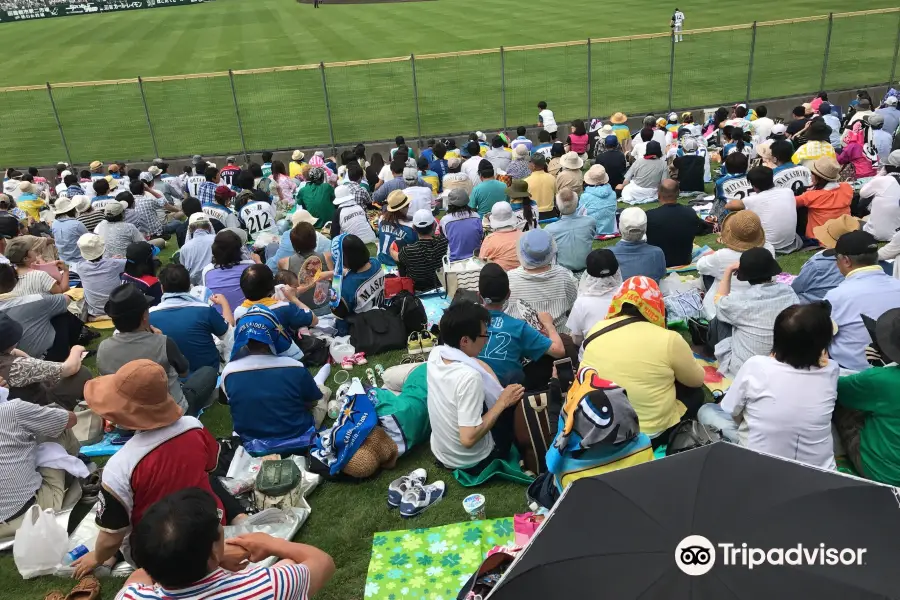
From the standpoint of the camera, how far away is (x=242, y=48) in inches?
1476

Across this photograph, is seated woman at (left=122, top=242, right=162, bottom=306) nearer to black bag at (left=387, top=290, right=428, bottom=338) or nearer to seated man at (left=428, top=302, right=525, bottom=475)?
black bag at (left=387, top=290, right=428, bottom=338)

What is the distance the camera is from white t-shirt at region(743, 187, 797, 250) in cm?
900

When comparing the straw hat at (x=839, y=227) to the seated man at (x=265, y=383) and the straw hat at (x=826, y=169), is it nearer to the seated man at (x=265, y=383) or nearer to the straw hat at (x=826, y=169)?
the straw hat at (x=826, y=169)

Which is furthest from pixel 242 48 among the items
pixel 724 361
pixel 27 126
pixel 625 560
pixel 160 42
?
pixel 625 560

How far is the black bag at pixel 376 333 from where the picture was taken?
7.78 metres

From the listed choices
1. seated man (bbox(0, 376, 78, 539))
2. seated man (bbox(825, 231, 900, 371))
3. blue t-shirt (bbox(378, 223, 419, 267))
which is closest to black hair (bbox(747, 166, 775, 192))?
seated man (bbox(825, 231, 900, 371))

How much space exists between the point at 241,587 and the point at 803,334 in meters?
3.51

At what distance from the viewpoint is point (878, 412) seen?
15.0 ft

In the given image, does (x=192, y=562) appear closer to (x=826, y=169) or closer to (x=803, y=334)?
(x=803, y=334)

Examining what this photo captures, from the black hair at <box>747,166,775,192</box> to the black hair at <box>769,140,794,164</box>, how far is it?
111 centimetres

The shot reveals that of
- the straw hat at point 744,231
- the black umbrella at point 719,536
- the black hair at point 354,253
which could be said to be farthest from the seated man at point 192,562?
the straw hat at point 744,231

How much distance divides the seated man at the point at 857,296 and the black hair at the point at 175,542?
5.21 m

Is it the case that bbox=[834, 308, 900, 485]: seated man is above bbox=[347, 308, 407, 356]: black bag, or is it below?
above

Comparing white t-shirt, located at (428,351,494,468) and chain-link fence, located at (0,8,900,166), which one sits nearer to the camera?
white t-shirt, located at (428,351,494,468)
